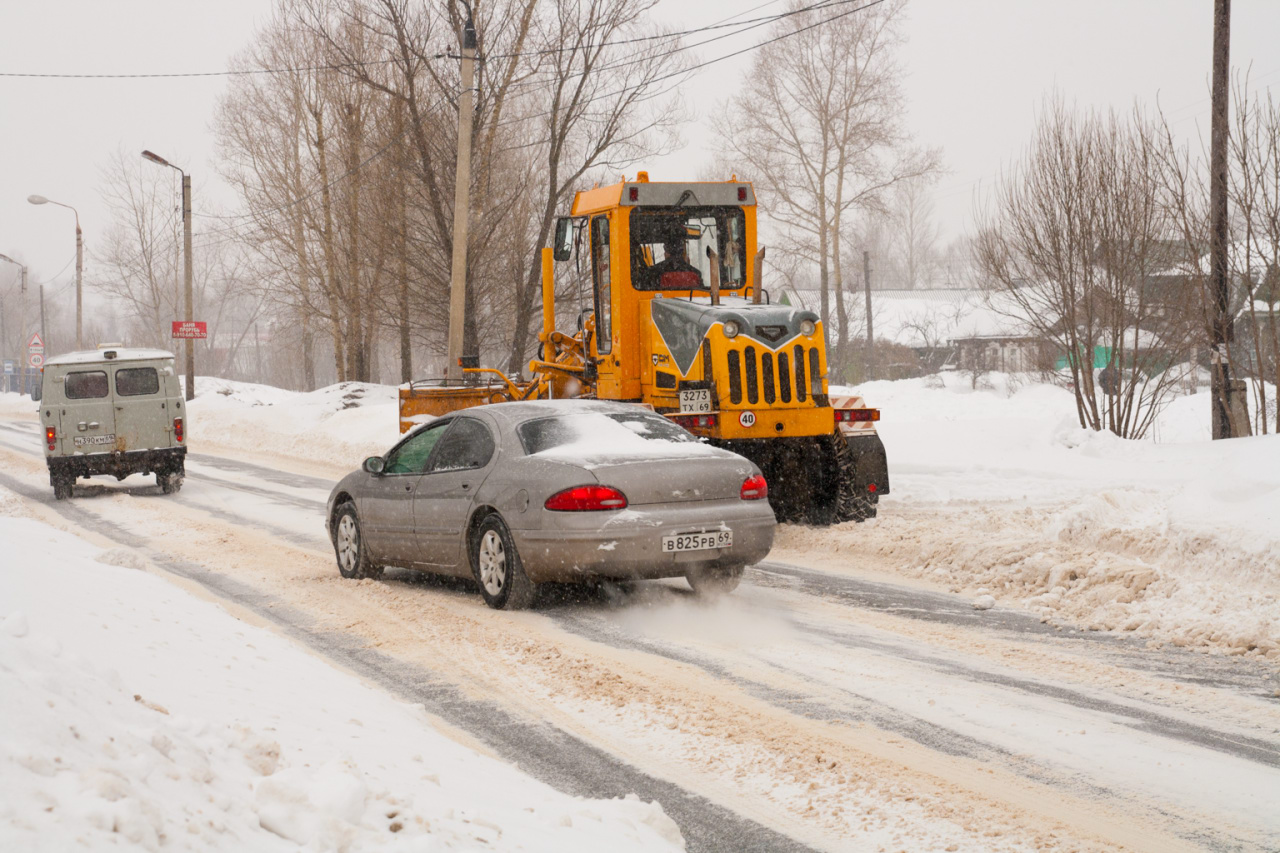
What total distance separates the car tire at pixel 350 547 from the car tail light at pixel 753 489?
331 centimetres

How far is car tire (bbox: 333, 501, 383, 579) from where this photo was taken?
31.5 ft

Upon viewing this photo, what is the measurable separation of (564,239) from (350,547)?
187 inches

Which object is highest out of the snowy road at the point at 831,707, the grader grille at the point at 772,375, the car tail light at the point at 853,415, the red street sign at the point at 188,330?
the red street sign at the point at 188,330

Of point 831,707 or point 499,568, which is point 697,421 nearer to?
point 499,568

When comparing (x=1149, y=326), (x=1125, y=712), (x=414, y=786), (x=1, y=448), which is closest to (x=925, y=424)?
(x=1149, y=326)

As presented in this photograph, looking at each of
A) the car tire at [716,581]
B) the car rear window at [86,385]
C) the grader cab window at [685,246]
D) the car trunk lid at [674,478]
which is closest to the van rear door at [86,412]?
the car rear window at [86,385]

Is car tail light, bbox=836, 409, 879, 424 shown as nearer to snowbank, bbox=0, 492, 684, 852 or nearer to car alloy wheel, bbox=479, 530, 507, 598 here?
car alloy wheel, bbox=479, 530, 507, 598

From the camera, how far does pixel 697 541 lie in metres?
7.77

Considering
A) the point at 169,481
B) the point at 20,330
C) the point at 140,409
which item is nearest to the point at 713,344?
the point at 169,481

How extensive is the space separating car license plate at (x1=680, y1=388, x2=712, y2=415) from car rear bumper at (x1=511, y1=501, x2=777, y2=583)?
3817mm

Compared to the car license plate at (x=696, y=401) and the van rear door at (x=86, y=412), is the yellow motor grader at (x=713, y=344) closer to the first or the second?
the car license plate at (x=696, y=401)

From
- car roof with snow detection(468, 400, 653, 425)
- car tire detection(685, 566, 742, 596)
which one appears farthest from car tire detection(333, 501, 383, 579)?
car tire detection(685, 566, 742, 596)

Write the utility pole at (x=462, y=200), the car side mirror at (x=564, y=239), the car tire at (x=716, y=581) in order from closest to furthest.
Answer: the car tire at (x=716, y=581), the car side mirror at (x=564, y=239), the utility pole at (x=462, y=200)

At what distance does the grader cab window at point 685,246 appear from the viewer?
12.9m
